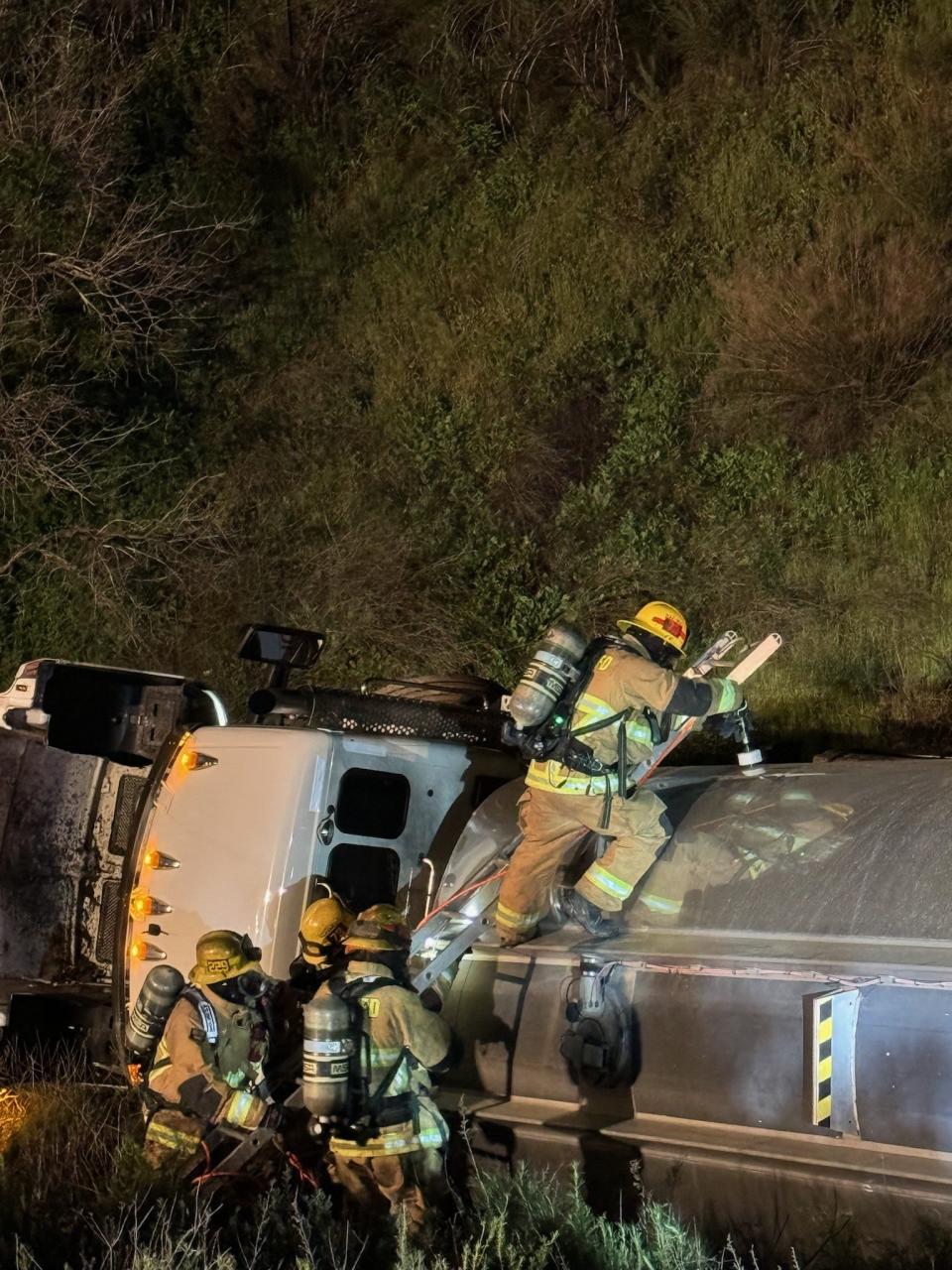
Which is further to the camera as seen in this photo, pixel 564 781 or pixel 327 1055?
pixel 564 781

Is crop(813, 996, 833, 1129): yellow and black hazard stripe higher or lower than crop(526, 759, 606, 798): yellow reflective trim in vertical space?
lower

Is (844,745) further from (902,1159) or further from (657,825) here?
(902,1159)

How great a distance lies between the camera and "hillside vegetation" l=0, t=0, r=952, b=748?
25.3 feet

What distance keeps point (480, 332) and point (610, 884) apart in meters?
5.87

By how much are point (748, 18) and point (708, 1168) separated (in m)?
8.12

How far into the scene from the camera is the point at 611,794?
4.94 metres

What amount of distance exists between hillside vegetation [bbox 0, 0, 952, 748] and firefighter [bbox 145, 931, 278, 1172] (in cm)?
349

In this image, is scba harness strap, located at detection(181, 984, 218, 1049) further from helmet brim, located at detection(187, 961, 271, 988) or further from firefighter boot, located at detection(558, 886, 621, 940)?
firefighter boot, located at detection(558, 886, 621, 940)

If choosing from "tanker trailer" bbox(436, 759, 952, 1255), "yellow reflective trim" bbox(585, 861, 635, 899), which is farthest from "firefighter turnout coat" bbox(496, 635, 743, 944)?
"tanker trailer" bbox(436, 759, 952, 1255)

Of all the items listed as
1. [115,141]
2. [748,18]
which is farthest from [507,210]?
[115,141]

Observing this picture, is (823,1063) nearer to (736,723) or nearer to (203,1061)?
(736,723)

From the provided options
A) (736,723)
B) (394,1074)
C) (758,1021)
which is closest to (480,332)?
(736,723)

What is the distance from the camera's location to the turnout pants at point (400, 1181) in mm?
4828

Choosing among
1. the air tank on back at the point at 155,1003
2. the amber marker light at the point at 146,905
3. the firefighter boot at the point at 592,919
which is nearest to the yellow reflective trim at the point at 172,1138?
the air tank on back at the point at 155,1003
